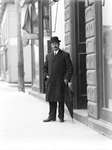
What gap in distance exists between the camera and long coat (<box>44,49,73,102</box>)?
1000 cm

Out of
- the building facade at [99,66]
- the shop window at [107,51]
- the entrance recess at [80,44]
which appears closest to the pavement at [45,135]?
the building facade at [99,66]

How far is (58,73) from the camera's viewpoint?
1005 cm

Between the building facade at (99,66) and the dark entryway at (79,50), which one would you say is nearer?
the building facade at (99,66)

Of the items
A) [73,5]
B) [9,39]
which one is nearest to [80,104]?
[73,5]

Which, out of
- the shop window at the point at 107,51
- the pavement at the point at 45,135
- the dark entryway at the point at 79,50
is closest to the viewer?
the pavement at the point at 45,135

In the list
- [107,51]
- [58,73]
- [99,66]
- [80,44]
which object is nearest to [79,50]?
[80,44]

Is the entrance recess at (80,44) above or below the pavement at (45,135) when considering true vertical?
above

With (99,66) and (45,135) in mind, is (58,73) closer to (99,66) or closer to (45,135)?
(99,66)

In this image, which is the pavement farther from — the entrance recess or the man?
the entrance recess

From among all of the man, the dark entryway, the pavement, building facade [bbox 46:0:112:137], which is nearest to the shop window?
building facade [bbox 46:0:112:137]

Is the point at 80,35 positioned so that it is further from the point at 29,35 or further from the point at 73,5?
the point at 29,35

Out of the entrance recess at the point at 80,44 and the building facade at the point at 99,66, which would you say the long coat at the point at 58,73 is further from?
the entrance recess at the point at 80,44

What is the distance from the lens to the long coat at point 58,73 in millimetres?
10000

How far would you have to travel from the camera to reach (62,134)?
855 cm
